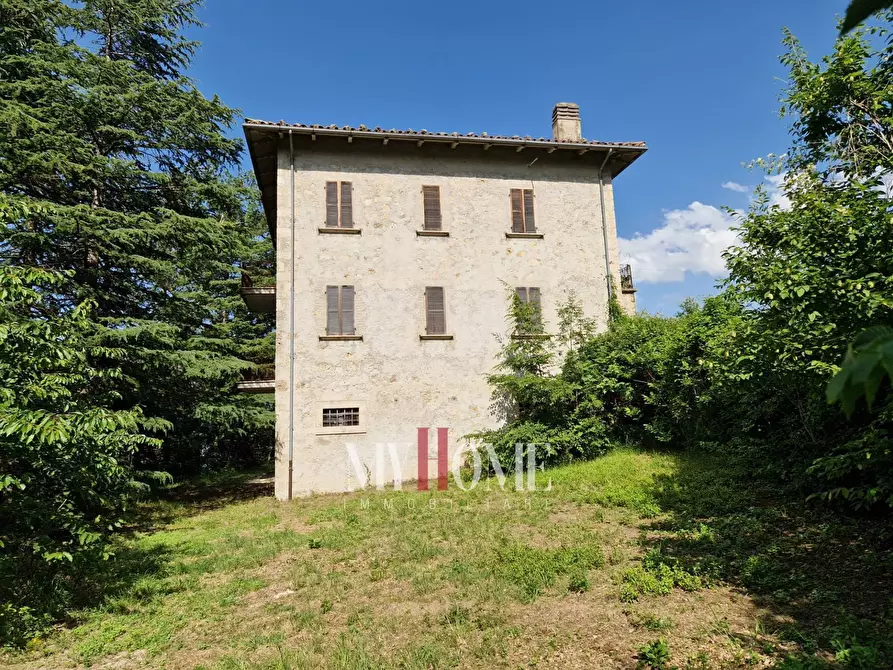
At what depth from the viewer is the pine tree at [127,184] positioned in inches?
410

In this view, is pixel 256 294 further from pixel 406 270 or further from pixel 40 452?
pixel 40 452

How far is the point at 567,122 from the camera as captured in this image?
49.6 feet

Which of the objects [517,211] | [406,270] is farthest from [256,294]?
[517,211]

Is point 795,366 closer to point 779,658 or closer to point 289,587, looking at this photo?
point 779,658

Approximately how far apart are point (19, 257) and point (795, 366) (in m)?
14.6

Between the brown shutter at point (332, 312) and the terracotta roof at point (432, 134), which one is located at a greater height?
the terracotta roof at point (432, 134)

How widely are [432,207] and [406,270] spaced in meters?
2.00

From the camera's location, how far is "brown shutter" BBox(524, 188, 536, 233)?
14.4 metres

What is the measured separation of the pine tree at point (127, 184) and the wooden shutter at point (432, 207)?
4995 mm

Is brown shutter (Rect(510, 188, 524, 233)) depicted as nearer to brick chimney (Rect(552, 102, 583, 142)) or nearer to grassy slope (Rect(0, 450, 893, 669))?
brick chimney (Rect(552, 102, 583, 142))

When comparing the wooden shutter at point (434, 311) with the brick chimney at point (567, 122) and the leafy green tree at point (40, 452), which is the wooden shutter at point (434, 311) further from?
the leafy green tree at point (40, 452)

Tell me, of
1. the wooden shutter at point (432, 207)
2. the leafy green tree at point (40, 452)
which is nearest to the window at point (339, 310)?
the wooden shutter at point (432, 207)

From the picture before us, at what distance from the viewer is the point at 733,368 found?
757 centimetres

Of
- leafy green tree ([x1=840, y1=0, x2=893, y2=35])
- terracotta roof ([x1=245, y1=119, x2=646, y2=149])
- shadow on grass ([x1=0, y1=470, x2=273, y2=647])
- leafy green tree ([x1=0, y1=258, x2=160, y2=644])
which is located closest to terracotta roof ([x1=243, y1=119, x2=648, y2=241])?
terracotta roof ([x1=245, y1=119, x2=646, y2=149])
